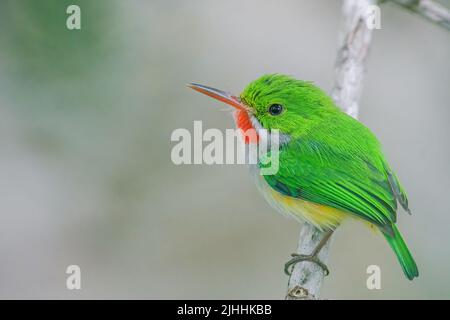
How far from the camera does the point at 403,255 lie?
3.24m

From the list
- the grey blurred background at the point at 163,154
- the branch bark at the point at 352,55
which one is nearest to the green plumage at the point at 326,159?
the branch bark at the point at 352,55

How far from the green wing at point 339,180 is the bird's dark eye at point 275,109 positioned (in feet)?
0.59

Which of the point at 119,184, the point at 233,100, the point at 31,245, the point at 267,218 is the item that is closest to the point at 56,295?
the point at 31,245

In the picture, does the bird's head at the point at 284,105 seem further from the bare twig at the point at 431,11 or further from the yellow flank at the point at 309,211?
the bare twig at the point at 431,11

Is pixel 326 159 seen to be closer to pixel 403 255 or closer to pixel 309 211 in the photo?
pixel 309 211

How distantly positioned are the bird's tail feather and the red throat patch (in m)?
0.84

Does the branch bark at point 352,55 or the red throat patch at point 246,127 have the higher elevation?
the branch bark at point 352,55

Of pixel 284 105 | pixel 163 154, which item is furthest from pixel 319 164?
pixel 163 154

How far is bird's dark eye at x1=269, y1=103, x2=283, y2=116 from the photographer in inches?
139

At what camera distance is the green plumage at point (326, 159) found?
3.29 m

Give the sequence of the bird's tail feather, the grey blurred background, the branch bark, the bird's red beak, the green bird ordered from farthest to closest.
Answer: the grey blurred background → the branch bark → the bird's red beak → the green bird → the bird's tail feather

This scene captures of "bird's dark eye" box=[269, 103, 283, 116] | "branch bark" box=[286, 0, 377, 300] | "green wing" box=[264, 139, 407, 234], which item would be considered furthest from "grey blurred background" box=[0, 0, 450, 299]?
"bird's dark eye" box=[269, 103, 283, 116]

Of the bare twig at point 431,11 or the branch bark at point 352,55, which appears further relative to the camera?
the branch bark at point 352,55

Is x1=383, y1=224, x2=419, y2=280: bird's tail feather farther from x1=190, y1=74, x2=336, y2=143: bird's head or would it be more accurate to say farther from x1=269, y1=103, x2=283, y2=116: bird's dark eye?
x1=269, y1=103, x2=283, y2=116: bird's dark eye
